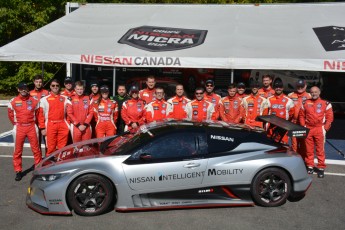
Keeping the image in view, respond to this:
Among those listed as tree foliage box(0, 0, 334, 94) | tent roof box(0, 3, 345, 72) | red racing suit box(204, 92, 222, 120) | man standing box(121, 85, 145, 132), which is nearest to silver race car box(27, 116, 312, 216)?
man standing box(121, 85, 145, 132)

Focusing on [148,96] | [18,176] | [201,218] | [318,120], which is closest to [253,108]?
[318,120]

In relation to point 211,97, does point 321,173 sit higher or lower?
lower

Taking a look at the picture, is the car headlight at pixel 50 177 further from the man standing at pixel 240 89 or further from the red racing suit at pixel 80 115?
the man standing at pixel 240 89

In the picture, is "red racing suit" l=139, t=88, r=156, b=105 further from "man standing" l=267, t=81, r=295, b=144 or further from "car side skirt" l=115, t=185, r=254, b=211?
"car side skirt" l=115, t=185, r=254, b=211

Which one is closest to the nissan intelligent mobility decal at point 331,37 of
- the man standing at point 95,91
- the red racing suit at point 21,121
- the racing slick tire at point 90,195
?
the man standing at point 95,91

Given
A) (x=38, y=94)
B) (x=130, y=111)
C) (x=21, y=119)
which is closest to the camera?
(x=21, y=119)

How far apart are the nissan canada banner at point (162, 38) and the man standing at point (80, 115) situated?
7.68ft

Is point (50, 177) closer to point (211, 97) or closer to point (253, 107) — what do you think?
point (211, 97)

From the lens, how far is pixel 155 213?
573 centimetres

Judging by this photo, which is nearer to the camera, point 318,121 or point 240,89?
point 318,121

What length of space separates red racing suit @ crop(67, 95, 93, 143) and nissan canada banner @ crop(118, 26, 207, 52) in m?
2.38

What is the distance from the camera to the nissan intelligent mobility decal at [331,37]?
9312 millimetres

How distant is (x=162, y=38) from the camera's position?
10391mm

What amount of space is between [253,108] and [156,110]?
2.09m
